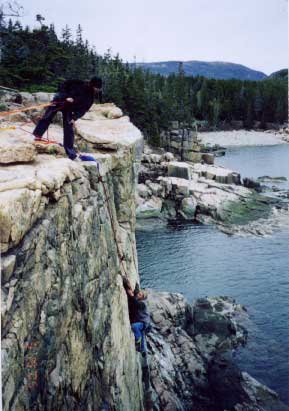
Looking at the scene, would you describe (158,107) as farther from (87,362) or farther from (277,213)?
(87,362)

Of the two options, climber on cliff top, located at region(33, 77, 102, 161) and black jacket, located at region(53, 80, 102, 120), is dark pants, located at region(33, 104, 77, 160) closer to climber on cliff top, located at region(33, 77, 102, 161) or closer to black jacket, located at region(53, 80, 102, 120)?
climber on cliff top, located at region(33, 77, 102, 161)

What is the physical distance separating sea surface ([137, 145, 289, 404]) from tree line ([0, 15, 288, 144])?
1440cm

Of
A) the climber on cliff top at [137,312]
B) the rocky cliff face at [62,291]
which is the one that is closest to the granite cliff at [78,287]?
the rocky cliff face at [62,291]

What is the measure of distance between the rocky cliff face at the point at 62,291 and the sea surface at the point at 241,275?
10.2 m

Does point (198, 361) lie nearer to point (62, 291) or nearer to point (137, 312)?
point (137, 312)

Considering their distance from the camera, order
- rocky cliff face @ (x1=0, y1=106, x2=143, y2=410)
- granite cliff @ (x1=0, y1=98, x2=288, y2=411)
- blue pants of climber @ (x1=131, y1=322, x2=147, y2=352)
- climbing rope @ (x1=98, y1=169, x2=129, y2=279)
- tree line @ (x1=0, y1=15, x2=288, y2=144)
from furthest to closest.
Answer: tree line @ (x1=0, y1=15, x2=288, y2=144) < blue pants of climber @ (x1=131, y1=322, x2=147, y2=352) < climbing rope @ (x1=98, y1=169, x2=129, y2=279) < granite cliff @ (x1=0, y1=98, x2=288, y2=411) < rocky cliff face @ (x1=0, y1=106, x2=143, y2=410)

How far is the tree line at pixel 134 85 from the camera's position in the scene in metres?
29.4

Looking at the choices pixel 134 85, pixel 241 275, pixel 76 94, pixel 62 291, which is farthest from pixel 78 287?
pixel 134 85

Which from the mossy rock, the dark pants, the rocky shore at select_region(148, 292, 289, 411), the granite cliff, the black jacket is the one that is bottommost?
the rocky shore at select_region(148, 292, 289, 411)

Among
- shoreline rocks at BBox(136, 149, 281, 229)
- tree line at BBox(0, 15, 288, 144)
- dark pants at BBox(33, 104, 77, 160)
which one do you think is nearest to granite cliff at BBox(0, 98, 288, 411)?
dark pants at BBox(33, 104, 77, 160)

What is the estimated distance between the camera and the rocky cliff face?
17.2ft

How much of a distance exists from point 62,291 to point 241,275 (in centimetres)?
2278

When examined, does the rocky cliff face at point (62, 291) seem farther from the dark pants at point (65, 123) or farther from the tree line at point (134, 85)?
the tree line at point (134, 85)

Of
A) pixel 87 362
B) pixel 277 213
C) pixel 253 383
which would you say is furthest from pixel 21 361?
pixel 277 213
